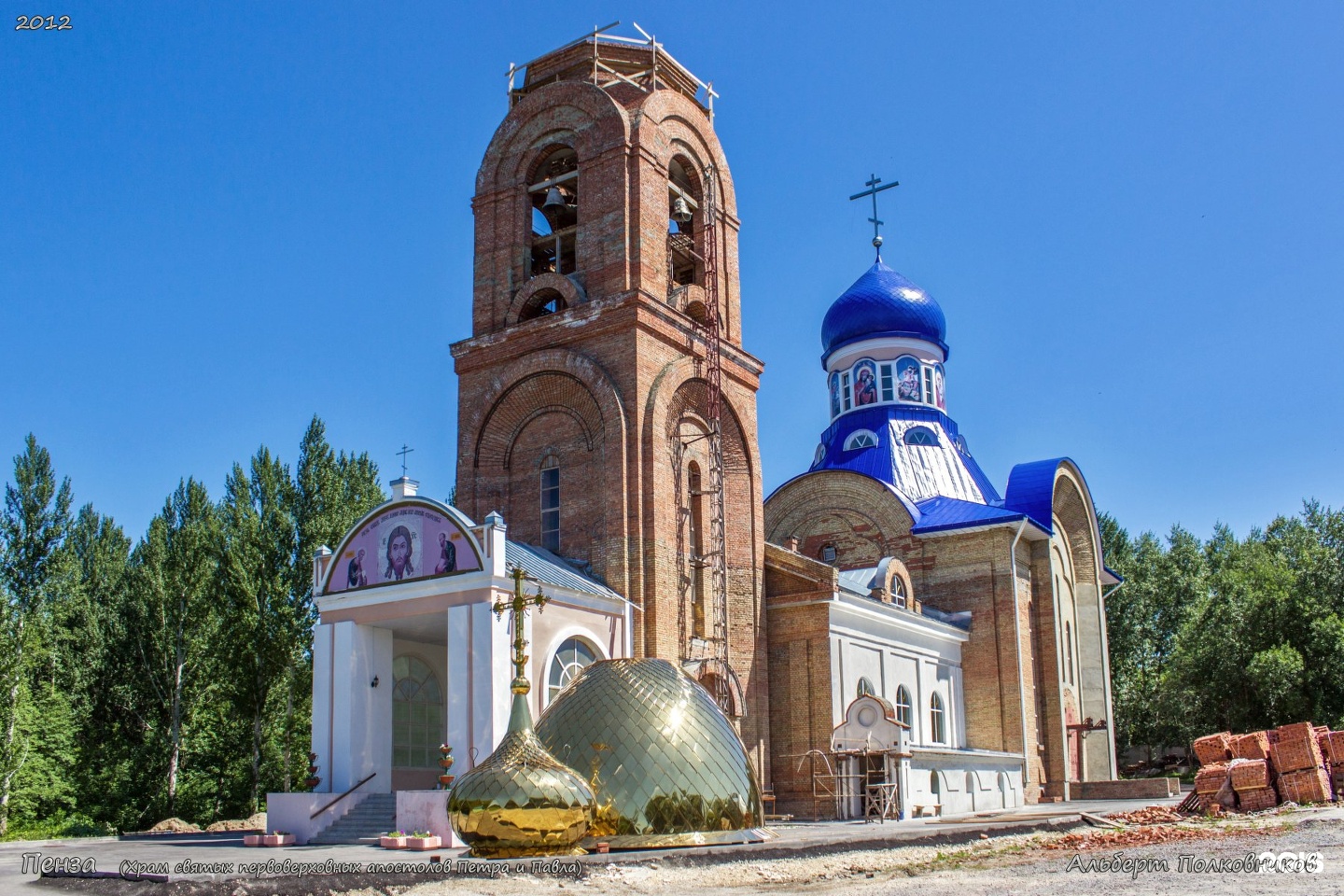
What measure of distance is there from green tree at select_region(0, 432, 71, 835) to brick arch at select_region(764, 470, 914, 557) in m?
16.3

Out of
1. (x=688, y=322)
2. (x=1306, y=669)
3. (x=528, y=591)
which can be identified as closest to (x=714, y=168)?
(x=688, y=322)

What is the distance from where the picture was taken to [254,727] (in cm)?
2691

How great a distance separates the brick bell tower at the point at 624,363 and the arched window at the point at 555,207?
42 mm

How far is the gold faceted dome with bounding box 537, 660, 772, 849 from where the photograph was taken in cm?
A: 909

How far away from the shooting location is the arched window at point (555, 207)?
2214cm

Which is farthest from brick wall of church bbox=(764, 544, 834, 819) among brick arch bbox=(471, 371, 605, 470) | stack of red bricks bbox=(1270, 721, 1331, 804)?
stack of red bricks bbox=(1270, 721, 1331, 804)

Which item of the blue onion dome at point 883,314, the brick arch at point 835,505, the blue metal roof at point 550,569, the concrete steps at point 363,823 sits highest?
the blue onion dome at point 883,314

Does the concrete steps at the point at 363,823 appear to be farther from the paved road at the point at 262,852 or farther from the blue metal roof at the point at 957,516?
the blue metal roof at the point at 957,516

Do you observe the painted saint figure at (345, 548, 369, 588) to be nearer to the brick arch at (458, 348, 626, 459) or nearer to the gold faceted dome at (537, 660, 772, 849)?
the brick arch at (458, 348, 626, 459)

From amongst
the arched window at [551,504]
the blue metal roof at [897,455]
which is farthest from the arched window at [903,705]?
the arched window at [551,504]

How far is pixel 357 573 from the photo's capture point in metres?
17.7

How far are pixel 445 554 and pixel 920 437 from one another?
17.2 m

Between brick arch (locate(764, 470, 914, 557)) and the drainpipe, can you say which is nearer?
the drainpipe

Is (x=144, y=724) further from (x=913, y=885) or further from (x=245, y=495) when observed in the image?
(x=913, y=885)
